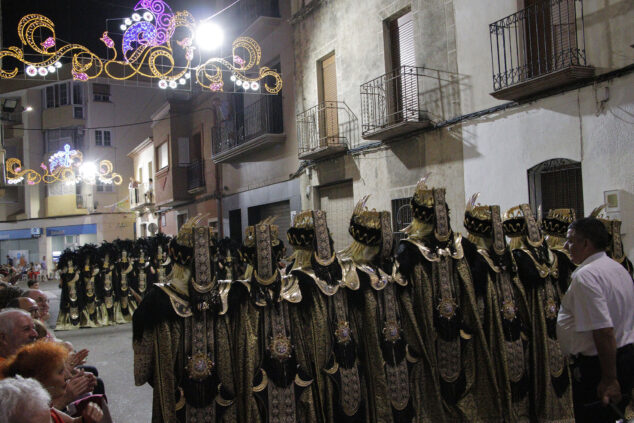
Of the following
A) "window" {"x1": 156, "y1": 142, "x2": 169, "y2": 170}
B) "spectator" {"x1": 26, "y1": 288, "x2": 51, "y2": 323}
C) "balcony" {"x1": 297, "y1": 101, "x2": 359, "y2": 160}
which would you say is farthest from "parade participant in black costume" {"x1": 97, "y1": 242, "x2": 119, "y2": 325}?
"window" {"x1": 156, "y1": 142, "x2": 169, "y2": 170}

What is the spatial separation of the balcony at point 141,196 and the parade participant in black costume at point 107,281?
54.1ft

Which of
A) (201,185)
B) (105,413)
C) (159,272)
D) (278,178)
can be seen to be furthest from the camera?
(201,185)

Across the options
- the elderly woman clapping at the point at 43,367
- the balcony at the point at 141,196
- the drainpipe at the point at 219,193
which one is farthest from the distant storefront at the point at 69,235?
the elderly woman clapping at the point at 43,367

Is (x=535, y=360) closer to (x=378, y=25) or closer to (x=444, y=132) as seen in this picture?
(x=444, y=132)

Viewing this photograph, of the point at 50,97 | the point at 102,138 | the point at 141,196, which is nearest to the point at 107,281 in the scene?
the point at 141,196

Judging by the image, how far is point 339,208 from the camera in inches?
555

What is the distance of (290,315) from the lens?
426 centimetres

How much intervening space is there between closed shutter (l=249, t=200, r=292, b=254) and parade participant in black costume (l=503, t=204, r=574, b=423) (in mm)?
10818

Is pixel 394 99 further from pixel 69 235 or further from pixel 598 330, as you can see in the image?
pixel 69 235

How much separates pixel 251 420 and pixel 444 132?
7780 millimetres

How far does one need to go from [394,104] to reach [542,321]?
783cm

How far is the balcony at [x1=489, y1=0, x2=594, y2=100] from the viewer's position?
25.8 feet

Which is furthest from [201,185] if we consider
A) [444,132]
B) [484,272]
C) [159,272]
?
[484,272]

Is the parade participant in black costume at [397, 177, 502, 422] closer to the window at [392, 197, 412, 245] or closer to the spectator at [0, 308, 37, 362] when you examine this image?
the spectator at [0, 308, 37, 362]
